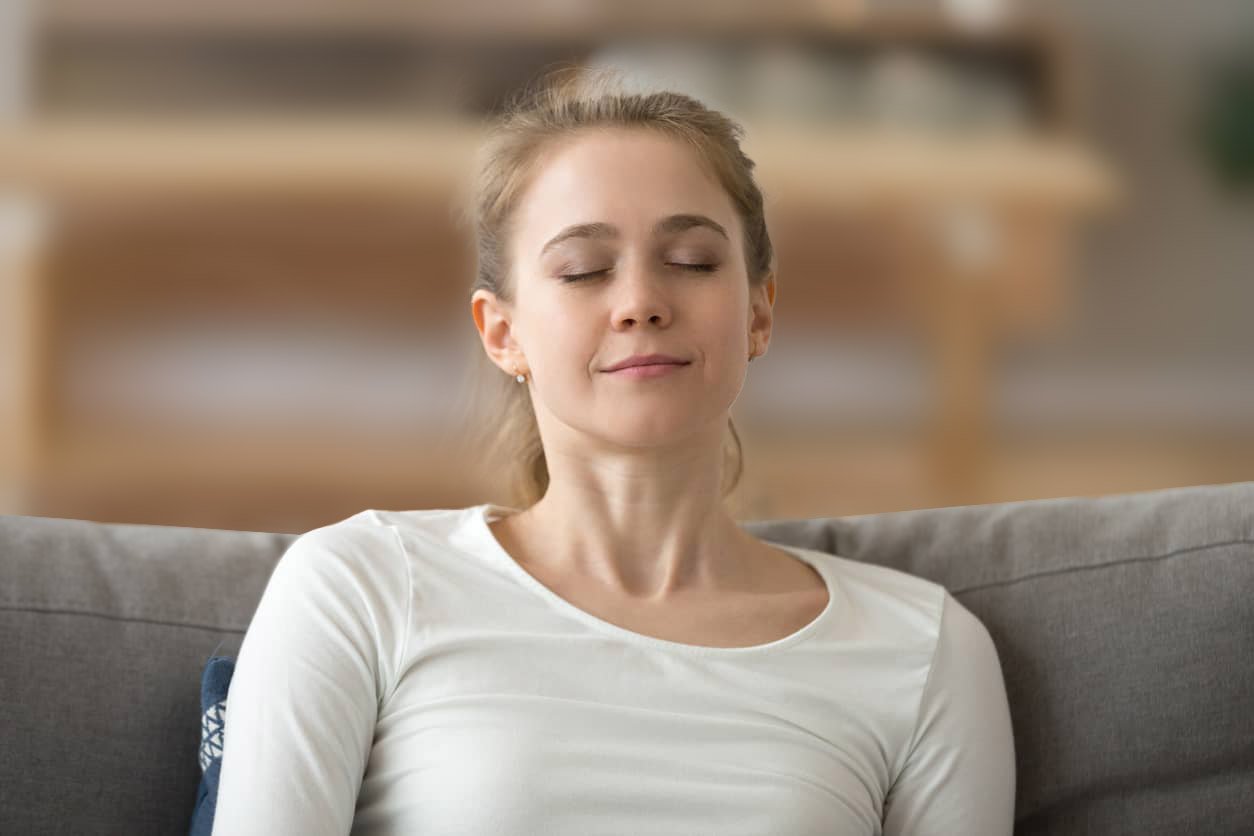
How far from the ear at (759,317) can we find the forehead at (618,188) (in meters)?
0.11

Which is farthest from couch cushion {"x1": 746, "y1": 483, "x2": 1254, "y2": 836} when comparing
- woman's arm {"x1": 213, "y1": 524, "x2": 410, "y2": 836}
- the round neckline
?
woman's arm {"x1": 213, "y1": 524, "x2": 410, "y2": 836}

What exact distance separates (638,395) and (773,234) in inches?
64.7

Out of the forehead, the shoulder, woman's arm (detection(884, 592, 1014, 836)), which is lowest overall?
woman's arm (detection(884, 592, 1014, 836))

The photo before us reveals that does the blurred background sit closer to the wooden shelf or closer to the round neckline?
the wooden shelf

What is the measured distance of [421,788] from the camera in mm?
1265

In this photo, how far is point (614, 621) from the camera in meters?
1.40

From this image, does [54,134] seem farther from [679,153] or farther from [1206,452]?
[1206,452]

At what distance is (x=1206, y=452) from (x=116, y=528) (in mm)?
2561

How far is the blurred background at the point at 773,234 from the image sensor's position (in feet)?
10.0

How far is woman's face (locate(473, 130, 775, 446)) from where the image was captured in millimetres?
1409

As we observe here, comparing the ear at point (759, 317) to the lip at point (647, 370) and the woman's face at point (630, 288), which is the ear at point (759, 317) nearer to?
the woman's face at point (630, 288)

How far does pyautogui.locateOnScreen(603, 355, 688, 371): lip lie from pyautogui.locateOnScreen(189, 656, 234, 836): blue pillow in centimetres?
50

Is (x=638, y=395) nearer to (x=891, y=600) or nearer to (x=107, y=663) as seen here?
(x=891, y=600)

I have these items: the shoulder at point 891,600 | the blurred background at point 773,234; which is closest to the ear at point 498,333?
the shoulder at point 891,600
